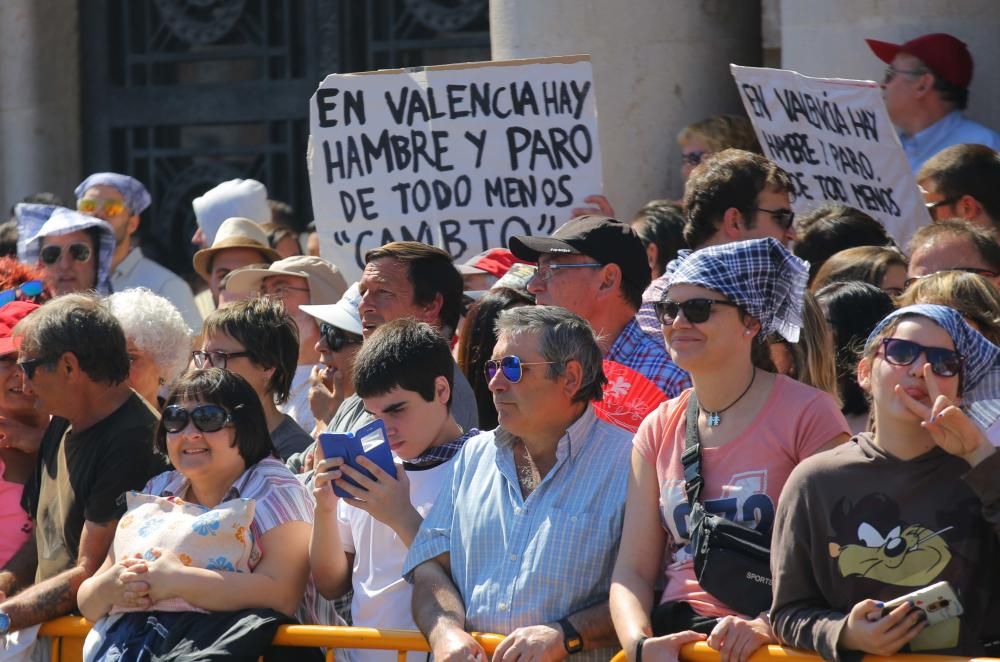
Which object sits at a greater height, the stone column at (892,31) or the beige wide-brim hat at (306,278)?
the stone column at (892,31)

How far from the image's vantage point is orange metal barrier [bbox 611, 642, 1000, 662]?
365 cm

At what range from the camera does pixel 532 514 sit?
4.34 meters

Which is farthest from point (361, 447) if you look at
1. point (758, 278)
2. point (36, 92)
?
point (36, 92)

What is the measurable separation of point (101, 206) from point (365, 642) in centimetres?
481

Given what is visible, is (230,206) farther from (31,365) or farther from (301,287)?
(31,365)

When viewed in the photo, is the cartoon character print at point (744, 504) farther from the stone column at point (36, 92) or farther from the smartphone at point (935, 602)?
the stone column at point (36, 92)

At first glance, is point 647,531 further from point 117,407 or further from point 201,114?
point 201,114

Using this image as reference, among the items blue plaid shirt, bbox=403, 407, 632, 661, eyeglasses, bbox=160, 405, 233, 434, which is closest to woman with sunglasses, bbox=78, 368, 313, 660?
eyeglasses, bbox=160, 405, 233, 434

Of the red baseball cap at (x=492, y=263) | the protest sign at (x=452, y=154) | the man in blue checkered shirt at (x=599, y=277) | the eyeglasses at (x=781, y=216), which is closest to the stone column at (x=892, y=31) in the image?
the protest sign at (x=452, y=154)

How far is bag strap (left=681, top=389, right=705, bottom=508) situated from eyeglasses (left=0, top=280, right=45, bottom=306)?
10.1 feet

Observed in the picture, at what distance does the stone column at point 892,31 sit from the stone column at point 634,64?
2.17ft

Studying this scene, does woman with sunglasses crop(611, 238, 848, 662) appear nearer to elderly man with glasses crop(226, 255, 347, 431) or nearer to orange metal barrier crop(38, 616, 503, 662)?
orange metal barrier crop(38, 616, 503, 662)

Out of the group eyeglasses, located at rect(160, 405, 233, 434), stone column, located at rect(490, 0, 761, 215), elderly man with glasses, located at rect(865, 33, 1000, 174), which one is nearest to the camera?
eyeglasses, located at rect(160, 405, 233, 434)

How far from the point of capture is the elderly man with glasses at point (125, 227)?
328 inches
